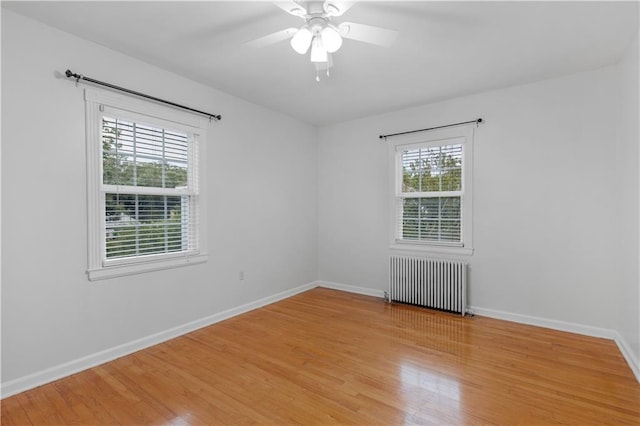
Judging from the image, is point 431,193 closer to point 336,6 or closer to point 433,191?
point 433,191

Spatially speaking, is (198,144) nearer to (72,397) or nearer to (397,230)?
(72,397)

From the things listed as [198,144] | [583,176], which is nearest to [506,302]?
[583,176]

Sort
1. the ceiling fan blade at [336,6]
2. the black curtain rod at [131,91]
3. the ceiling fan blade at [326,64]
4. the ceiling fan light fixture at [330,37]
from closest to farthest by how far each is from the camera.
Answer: the ceiling fan blade at [336,6], the ceiling fan light fixture at [330,37], the ceiling fan blade at [326,64], the black curtain rod at [131,91]

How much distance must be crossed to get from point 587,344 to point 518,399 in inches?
58.7

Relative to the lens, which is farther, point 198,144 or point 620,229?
point 198,144

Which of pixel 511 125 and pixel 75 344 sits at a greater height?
pixel 511 125

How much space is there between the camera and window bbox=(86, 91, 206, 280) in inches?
108

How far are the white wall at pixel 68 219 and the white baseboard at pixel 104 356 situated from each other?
0.12 ft

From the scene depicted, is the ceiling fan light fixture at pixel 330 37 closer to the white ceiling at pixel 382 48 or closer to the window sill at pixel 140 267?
the white ceiling at pixel 382 48

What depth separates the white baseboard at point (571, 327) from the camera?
276 cm

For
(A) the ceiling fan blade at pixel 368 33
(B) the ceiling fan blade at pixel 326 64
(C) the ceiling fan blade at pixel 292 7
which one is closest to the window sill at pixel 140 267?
(B) the ceiling fan blade at pixel 326 64

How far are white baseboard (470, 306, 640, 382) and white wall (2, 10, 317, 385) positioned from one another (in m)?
3.05

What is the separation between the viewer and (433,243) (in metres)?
4.28


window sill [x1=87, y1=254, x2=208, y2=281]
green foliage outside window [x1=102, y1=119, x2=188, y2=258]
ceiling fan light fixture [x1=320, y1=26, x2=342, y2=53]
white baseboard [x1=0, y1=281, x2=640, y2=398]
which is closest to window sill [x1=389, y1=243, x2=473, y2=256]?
white baseboard [x1=0, y1=281, x2=640, y2=398]
